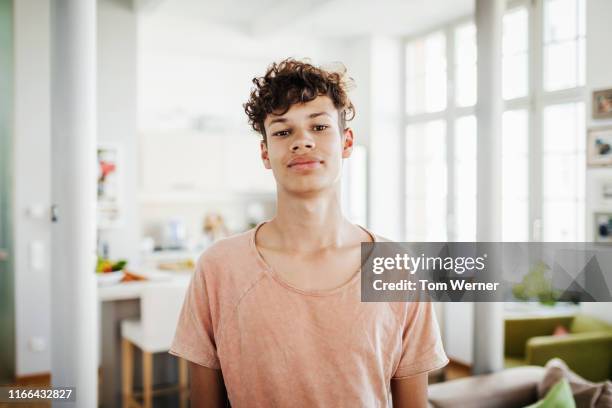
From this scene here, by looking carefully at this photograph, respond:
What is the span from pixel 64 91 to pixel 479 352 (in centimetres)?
153

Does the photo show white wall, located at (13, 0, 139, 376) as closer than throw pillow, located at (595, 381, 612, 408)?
No

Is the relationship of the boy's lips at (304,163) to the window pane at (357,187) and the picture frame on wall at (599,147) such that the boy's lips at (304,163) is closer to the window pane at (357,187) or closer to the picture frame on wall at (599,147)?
the picture frame on wall at (599,147)

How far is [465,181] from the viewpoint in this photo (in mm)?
4371

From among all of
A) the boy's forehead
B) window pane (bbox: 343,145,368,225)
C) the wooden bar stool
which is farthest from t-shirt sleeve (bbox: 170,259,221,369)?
window pane (bbox: 343,145,368,225)

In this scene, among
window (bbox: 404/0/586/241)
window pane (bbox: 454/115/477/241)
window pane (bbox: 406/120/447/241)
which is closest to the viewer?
window (bbox: 404/0/586/241)

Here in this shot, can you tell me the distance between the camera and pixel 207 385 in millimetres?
1171

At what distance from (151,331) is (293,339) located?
1.73 meters

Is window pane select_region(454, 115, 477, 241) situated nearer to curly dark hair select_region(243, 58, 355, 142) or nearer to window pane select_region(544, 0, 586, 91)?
window pane select_region(544, 0, 586, 91)

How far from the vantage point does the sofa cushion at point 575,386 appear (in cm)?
171

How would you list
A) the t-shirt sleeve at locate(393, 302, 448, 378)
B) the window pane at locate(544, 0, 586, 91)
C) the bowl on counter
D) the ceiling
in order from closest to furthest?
1. the t-shirt sleeve at locate(393, 302, 448, 378)
2. the window pane at locate(544, 0, 586, 91)
3. the bowl on counter
4. the ceiling

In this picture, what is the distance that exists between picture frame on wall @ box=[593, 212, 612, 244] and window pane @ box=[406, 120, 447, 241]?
2.89 meters

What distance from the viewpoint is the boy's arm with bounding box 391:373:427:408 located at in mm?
1172

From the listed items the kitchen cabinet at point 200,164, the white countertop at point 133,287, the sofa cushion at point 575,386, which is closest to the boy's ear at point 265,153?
the sofa cushion at point 575,386

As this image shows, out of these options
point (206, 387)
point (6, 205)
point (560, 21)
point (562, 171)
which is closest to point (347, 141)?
point (206, 387)
